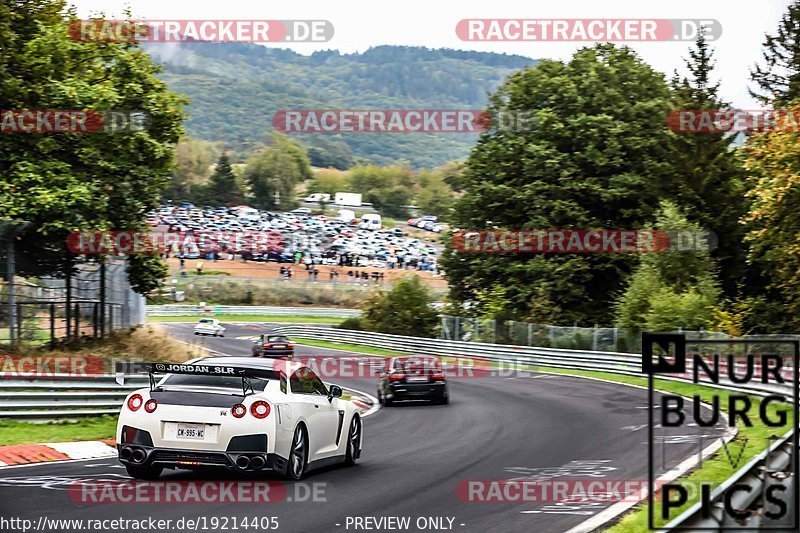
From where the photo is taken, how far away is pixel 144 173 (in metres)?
27.8

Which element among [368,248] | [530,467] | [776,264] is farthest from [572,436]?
[368,248]

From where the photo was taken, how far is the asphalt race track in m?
9.71

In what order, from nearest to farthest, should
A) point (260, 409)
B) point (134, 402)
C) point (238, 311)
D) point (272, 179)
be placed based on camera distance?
point (260, 409), point (134, 402), point (238, 311), point (272, 179)

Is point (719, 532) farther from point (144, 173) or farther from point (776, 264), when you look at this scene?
point (776, 264)

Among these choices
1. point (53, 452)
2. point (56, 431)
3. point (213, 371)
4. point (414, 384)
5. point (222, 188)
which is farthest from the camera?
point (222, 188)

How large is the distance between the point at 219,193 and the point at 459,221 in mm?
113062

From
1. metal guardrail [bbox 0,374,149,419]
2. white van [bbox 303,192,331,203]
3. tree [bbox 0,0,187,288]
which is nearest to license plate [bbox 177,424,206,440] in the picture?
metal guardrail [bbox 0,374,149,419]

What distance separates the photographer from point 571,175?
5047 cm

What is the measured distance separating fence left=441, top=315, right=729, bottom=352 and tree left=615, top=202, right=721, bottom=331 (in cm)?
172

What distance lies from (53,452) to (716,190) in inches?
1731

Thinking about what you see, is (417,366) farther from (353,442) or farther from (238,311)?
(238,311)

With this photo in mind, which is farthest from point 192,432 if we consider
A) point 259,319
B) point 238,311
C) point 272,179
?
point 272,179

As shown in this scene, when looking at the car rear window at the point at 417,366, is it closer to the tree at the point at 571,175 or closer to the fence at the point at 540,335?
the fence at the point at 540,335

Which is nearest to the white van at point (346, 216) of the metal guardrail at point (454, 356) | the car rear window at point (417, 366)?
the metal guardrail at point (454, 356)
